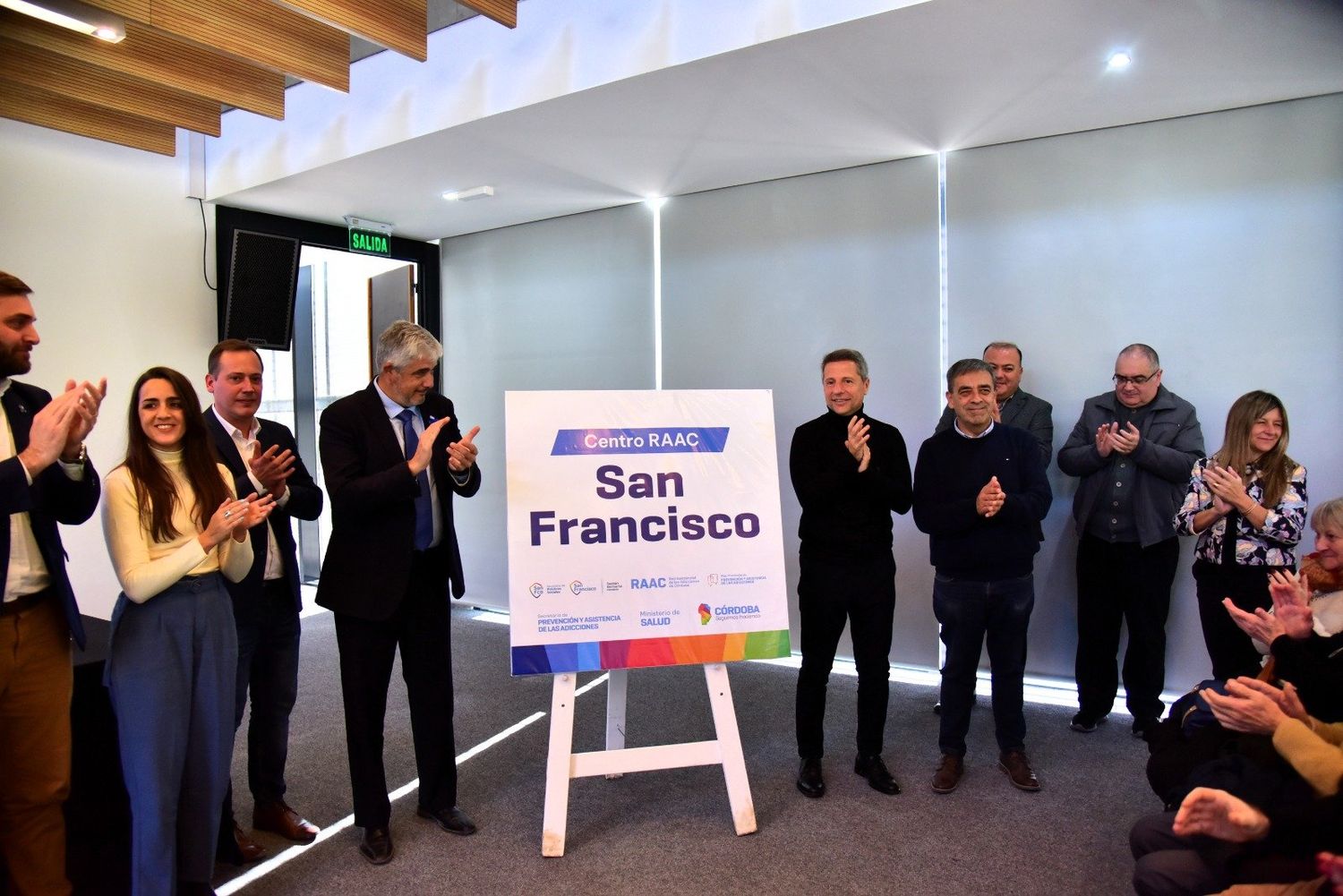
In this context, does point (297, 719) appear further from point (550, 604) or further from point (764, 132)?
point (764, 132)

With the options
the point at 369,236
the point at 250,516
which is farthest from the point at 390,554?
the point at 369,236

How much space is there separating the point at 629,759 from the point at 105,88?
3.63m

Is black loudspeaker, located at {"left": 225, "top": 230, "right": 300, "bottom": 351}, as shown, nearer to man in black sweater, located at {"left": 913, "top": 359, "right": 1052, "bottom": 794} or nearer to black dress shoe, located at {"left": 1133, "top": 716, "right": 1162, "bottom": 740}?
man in black sweater, located at {"left": 913, "top": 359, "right": 1052, "bottom": 794}

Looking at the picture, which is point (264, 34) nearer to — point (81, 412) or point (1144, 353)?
point (81, 412)

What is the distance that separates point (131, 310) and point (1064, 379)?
4836 mm

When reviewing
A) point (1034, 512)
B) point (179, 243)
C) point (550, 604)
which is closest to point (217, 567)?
point (550, 604)

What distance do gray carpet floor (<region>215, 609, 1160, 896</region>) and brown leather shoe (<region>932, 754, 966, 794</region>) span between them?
34 millimetres

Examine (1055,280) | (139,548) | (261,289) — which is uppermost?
(261,289)

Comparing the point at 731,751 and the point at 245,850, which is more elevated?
the point at 731,751

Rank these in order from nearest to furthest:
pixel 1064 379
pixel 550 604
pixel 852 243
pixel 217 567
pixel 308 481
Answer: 1. pixel 217 567
2. pixel 550 604
3. pixel 308 481
4. pixel 1064 379
5. pixel 852 243

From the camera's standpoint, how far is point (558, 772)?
105 inches

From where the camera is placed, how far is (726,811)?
2936 mm

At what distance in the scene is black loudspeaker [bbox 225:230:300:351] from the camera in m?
4.98

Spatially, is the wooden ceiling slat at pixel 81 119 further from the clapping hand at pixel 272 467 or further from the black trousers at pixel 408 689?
the black trousers at pixel 408 689
